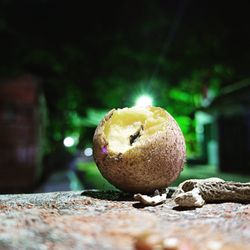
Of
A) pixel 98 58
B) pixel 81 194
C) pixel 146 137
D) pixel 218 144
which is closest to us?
pixel 146 137

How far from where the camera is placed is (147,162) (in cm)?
387

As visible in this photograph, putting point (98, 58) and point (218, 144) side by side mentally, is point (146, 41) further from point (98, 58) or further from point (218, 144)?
point (218, 144)

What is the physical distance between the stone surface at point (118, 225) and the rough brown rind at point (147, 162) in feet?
0.74

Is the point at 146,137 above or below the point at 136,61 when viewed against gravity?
below

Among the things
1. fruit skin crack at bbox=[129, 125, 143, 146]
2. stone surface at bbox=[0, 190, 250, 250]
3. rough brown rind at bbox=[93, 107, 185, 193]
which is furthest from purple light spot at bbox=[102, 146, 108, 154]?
stone surface at bbox=[0, 190, 250, 250]

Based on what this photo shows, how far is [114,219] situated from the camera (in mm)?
3020

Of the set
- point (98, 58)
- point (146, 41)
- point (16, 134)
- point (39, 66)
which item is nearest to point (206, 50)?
point (146, 41)

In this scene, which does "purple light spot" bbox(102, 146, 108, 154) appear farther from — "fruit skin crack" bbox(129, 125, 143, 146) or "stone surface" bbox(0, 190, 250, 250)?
"stone surface" bbox(0, 190, 250, 250)

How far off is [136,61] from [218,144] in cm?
699

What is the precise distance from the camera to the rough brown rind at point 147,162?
3.88 m

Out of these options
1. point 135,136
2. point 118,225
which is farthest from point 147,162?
point 118,225

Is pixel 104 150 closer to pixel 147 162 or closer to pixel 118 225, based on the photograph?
pixel 147 162

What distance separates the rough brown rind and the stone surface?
226mm

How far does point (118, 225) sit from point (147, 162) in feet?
3.78
